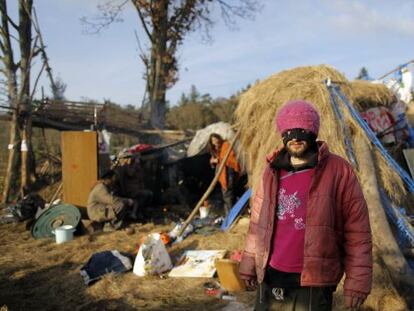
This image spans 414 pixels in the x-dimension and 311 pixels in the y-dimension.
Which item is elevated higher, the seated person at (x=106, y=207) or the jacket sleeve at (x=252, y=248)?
the jacket sleeve at (x=252, y=248)

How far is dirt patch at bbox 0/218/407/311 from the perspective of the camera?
14.5 feet

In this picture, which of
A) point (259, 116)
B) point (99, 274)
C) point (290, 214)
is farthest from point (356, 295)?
point (259, 116)

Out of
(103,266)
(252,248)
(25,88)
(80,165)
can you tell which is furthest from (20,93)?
(252,248)

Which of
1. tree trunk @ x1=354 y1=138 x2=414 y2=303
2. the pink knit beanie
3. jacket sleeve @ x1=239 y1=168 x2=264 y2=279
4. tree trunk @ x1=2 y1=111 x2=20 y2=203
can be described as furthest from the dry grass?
tree trunk @ x1=2 y1=111 x2=20 y2=203

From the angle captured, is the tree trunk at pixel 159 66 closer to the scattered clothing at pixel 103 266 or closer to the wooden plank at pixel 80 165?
the wooden plank at pixel 80 165

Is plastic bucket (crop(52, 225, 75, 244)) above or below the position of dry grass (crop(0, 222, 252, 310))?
above

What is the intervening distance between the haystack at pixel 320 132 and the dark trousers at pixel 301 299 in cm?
213

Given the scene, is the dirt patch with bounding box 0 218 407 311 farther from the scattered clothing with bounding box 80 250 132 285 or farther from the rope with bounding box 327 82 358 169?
the rope with bounding box 327 82 358 169

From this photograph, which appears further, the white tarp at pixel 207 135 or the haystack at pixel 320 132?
the white tarp at pixel 207 135

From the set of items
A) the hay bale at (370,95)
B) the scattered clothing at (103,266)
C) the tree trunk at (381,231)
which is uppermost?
the hay bale at (370,95)

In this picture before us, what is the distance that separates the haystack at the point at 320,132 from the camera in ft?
15.8

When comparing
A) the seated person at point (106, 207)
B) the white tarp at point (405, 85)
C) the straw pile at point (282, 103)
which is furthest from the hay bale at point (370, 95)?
the seated person at point (106, 207)

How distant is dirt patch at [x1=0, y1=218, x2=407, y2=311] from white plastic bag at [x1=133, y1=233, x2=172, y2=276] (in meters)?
0.10

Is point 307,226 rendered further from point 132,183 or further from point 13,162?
point 13,162
